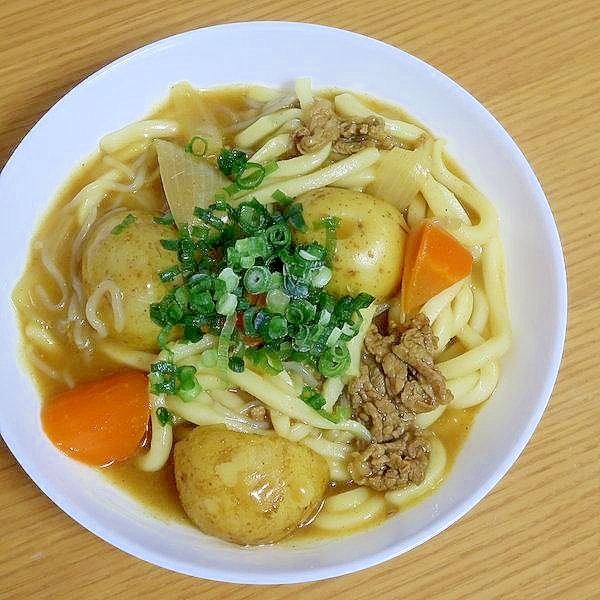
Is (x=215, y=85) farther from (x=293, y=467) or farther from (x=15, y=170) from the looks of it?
(x=293, y=467)

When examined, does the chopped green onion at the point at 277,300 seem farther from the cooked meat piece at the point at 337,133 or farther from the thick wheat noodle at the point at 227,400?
the cooked meat piece at the point at 337,133

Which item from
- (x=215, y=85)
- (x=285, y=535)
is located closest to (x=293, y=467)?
(x=285, y=535)

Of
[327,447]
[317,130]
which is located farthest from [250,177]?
[327,447]

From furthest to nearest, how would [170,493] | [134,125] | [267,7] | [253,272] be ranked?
1. [267,7]
2. [134,125]
3. [170,493]
4. [253,272]

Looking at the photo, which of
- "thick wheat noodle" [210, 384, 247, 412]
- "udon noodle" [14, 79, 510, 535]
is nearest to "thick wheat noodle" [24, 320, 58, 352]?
"udon noodle" [14, 79, 510, 535]

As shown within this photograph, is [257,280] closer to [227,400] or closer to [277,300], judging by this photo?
[277,300]

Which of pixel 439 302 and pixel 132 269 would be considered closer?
pixel 132 269
